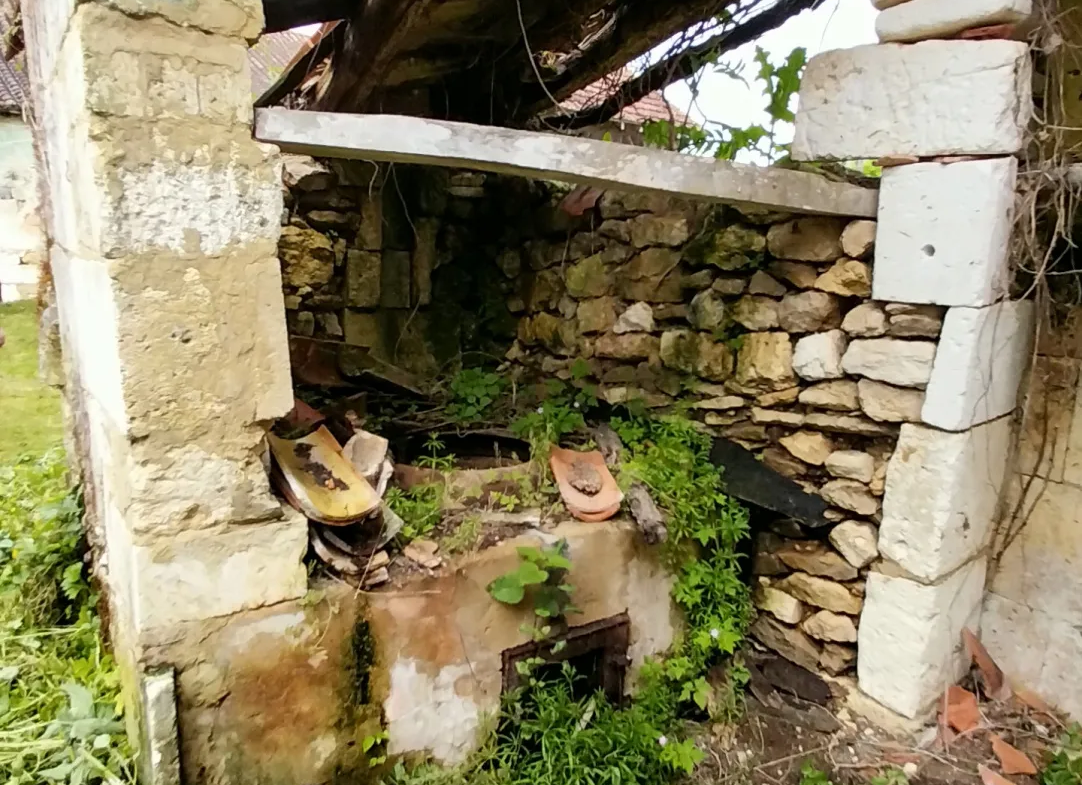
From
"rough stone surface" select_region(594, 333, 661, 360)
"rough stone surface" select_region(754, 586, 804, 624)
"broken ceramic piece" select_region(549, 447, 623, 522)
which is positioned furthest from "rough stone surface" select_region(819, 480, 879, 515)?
"rough stone surface" select_region(594, 333, 661, 360)

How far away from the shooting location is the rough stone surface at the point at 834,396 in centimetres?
271

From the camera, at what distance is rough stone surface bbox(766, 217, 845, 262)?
A: 105 inches

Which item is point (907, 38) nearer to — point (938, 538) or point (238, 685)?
point (938, 538)

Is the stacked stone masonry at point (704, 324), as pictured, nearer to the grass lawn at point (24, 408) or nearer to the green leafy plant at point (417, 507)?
the green leafy plant at point (417, 507)

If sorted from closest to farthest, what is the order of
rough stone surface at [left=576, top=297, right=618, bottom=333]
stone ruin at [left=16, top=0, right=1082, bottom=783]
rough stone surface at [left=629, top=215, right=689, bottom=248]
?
1. stone ruin at [left=16, top=0, right=1082, bottom=783]
2. rough stone surface at [left=629, top=215, right=689, bottom=248]
3. rough stone surface at [left=576, top=297, right=618, bottom=333]

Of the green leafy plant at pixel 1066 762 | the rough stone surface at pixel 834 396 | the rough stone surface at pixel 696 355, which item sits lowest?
the green leafy plant at pixel 1066 762

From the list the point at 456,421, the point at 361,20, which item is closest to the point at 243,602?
the point at 456,421

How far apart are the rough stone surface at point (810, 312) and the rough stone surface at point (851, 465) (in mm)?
486

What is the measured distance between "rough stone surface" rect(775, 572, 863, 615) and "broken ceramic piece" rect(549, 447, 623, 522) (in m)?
0.90

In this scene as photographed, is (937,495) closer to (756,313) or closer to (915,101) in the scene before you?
(756,313)

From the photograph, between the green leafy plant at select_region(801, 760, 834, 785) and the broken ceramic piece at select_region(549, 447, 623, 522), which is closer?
the green leafy plant at select_region(801, 760, 834, 785)

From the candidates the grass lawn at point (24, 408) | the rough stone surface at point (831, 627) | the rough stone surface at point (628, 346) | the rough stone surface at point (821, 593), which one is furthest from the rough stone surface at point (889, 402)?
the grass lawn at point (24, 408)

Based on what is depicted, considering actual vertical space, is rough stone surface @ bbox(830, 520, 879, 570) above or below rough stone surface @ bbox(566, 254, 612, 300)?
below

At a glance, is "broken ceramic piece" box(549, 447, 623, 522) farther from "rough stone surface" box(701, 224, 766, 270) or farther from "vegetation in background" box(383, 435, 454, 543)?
"rough stone surface" box(701, 224, 766, 270)
